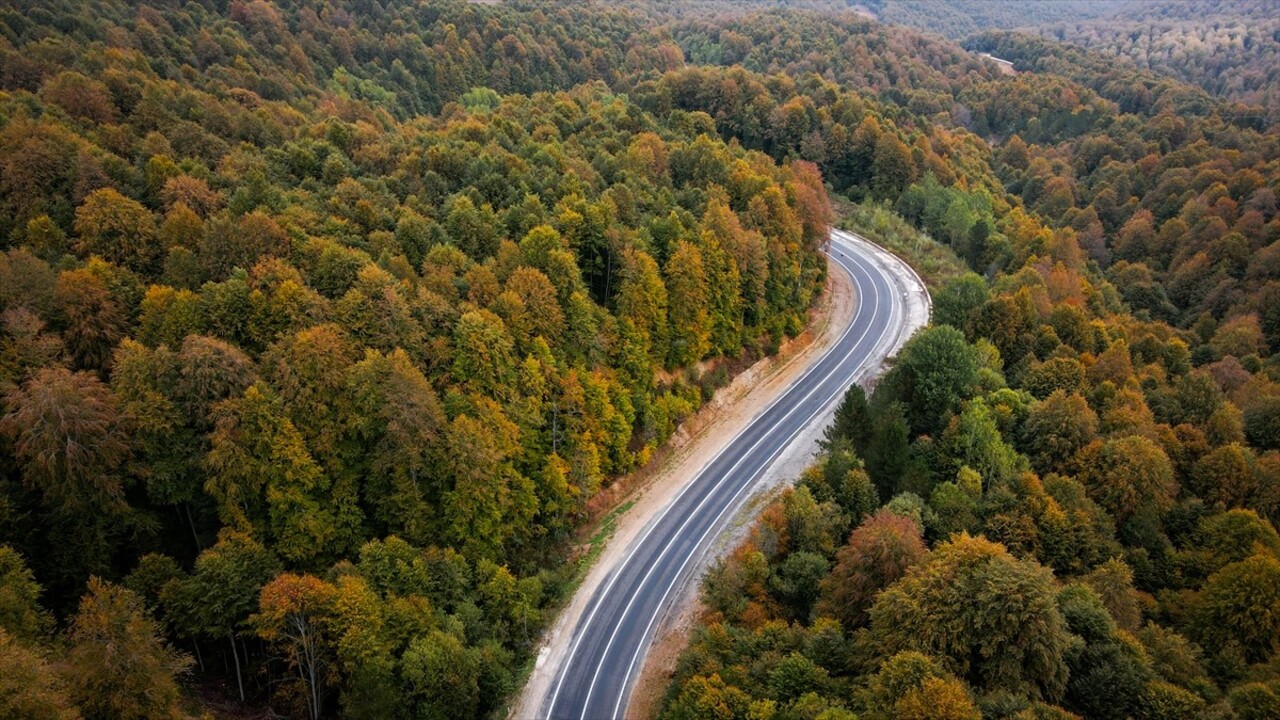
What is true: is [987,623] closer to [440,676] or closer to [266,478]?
[440,676]

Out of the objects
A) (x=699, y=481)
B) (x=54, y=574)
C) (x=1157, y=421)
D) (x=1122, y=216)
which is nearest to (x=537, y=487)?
(x=699, y=481)

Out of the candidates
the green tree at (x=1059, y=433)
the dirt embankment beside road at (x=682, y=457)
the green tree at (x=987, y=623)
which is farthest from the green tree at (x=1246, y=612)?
the dirt embankment beside road at (x=682, y=457)

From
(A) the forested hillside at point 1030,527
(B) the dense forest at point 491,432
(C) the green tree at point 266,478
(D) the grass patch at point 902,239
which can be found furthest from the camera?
(D) the grass patch at point 902,239

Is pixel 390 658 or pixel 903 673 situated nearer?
pixel 903 673

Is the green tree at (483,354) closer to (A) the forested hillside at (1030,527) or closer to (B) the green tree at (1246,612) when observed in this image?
(A) the forested hillside at (1030,527)

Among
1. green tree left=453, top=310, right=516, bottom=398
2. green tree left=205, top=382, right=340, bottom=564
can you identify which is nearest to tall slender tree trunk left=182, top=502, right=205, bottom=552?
green tree left=205, top=382, right=340, bottom=564

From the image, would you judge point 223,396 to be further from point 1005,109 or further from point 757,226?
point 1005,109

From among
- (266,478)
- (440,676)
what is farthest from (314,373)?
(440,676)

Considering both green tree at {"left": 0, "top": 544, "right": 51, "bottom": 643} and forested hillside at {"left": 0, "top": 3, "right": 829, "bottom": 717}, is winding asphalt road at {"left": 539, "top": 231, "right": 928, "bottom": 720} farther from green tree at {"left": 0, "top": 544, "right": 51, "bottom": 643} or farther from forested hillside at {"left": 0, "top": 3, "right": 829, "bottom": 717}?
green tree at {"left": 0, "top": 544, "right": 51, "bottom": 643}
